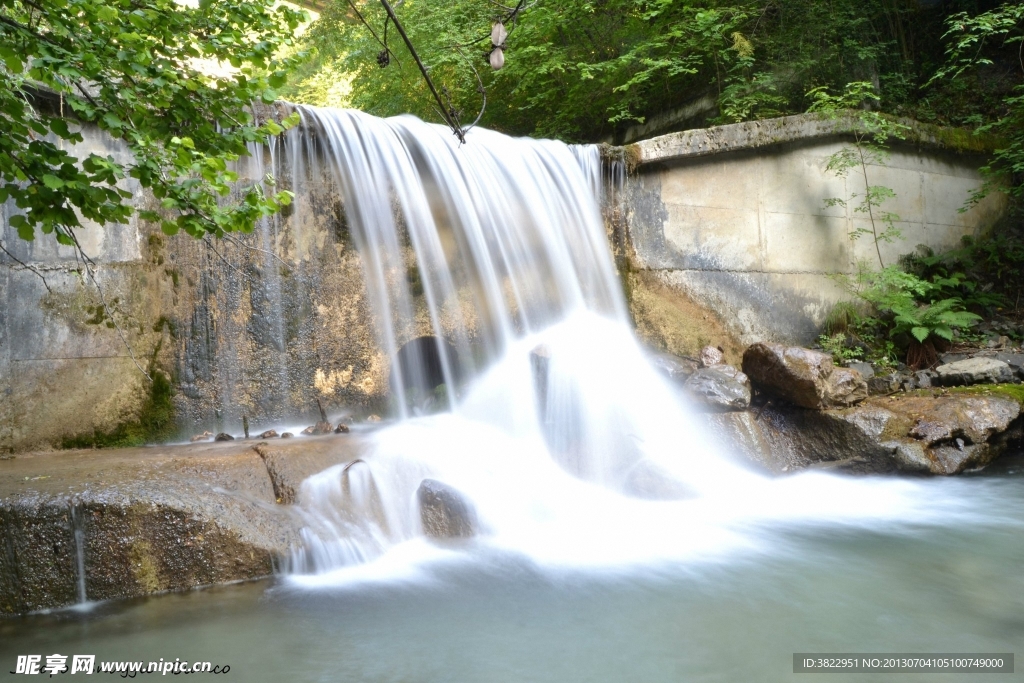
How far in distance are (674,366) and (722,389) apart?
0.68 metres

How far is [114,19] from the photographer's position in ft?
10.9

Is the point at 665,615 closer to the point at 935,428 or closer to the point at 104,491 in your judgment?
the point at 104,491

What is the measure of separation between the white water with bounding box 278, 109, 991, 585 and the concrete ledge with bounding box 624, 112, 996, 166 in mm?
718

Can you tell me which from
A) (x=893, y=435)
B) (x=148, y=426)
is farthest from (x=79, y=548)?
(x=893, y=435)

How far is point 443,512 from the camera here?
485 centimetres

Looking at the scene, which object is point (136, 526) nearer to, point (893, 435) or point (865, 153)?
point (893, 435)

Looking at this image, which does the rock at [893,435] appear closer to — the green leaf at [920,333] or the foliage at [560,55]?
the green leaf at [920,333]

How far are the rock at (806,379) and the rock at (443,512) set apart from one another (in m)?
3.49

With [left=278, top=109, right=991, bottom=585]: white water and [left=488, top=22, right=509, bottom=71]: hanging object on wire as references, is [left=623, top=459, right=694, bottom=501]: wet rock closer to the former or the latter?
[left=278, top=109, right=991, bottom=585]: white water

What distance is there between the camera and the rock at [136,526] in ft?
12.3

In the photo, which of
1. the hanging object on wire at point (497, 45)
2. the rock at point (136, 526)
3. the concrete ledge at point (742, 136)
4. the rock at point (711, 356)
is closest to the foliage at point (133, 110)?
the rock at point (136, 526)

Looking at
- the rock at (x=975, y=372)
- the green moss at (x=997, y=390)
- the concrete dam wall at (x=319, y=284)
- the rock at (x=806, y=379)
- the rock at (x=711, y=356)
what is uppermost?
the concrete dam wall at (x=319, y=284)

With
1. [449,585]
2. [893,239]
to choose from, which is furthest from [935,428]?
[449,585]

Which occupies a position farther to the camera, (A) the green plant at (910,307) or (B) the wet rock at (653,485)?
(A) the green plant at (910,307)
